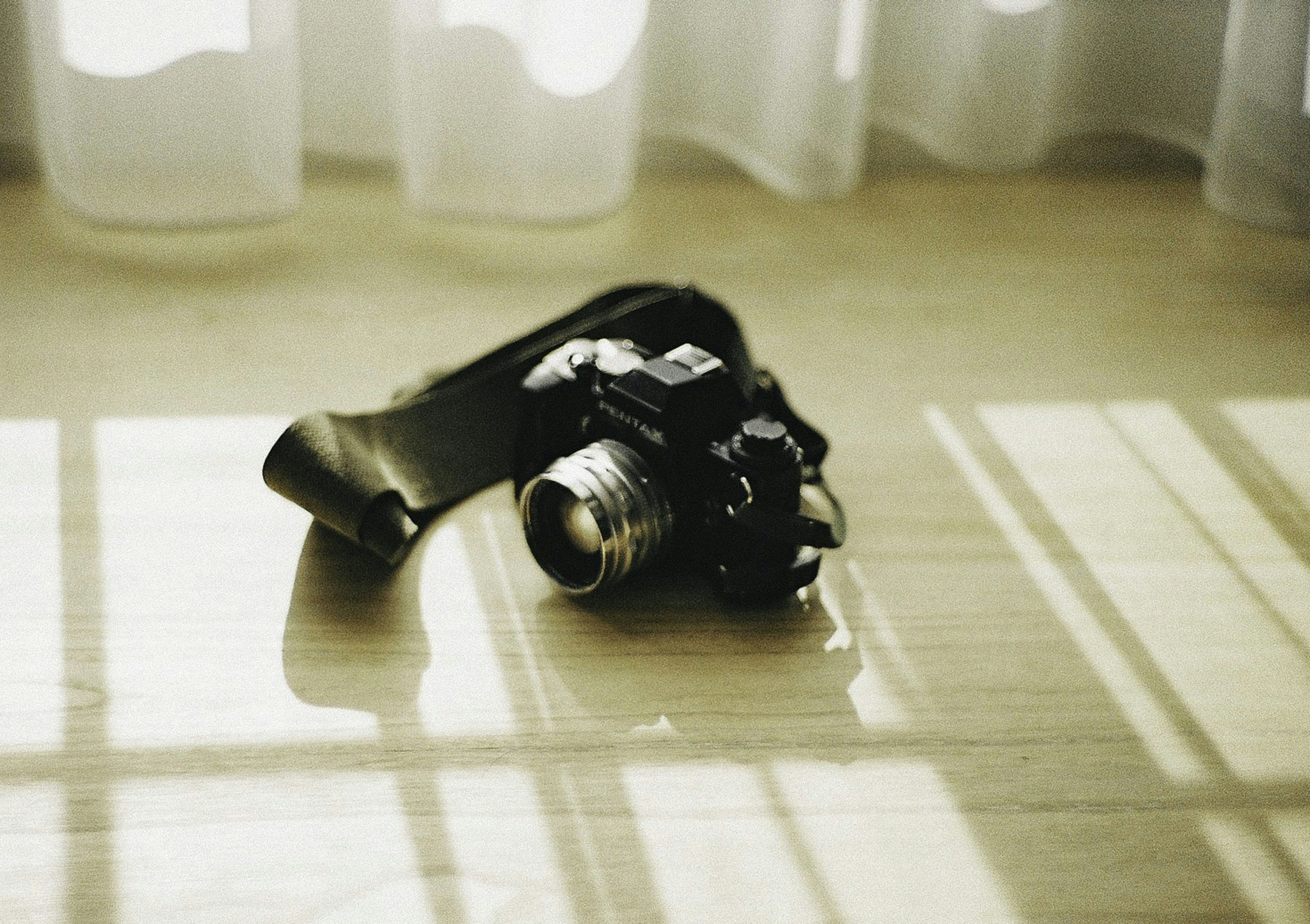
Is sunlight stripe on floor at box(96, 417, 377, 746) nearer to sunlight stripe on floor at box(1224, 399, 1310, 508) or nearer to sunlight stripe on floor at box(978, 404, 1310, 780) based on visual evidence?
sunlight stripe on floor at box(978, 404, 1310, 780)

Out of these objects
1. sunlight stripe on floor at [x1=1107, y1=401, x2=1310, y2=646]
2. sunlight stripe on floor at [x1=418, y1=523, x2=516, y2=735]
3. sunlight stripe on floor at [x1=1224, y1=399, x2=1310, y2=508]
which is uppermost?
sunlight stripe on floor at [x1=1224, y1=399, x2=1310, y2=508]

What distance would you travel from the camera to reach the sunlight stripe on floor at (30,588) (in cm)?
82

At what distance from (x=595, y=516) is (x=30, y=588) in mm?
415

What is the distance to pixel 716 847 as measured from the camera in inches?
30.1

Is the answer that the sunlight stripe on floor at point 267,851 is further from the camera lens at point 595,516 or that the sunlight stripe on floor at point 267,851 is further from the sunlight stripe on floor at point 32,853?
the camera lens at point 595,516

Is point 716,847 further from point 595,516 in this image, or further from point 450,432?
point 450,432

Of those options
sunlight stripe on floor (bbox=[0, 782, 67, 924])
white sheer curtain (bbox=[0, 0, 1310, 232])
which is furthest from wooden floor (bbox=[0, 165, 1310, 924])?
white sheer curtain (bbox=[0, 0, 1310, 232])

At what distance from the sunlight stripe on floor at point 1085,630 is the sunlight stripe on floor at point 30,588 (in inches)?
27.4

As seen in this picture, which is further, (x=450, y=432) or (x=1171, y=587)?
(x=450, y=432)

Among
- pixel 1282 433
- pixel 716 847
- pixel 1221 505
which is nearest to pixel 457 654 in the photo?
pixel 716 847

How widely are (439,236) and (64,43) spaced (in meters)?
0.45

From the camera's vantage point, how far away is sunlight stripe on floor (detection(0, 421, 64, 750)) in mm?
824

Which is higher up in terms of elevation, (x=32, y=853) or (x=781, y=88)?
(x=781, y=88)

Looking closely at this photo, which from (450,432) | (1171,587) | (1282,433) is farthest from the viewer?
(1282,433)
